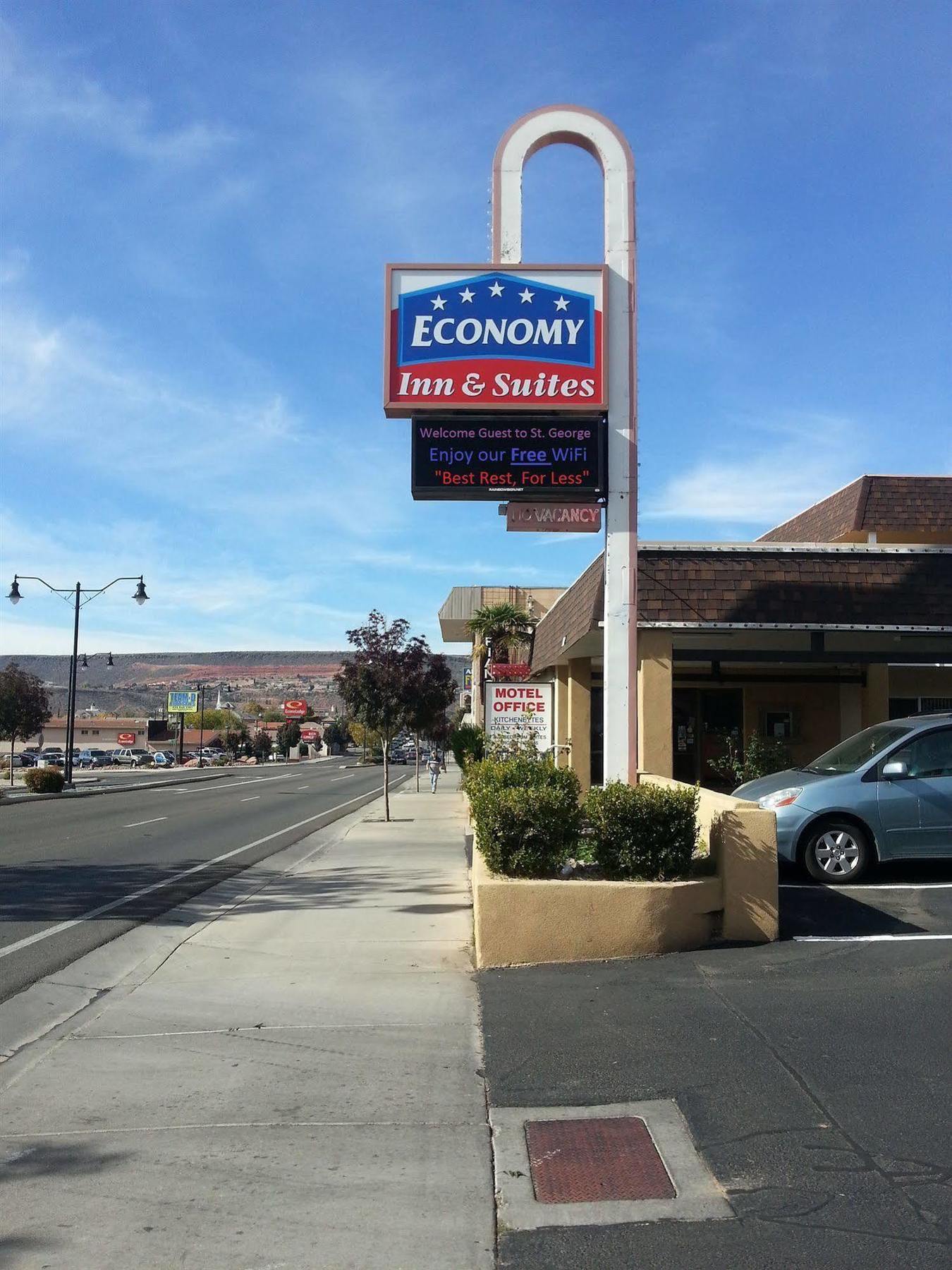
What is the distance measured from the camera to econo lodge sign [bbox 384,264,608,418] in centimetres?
1126

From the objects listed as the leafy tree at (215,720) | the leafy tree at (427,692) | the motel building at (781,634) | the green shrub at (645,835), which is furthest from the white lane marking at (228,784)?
the leafy tree at (215,720)

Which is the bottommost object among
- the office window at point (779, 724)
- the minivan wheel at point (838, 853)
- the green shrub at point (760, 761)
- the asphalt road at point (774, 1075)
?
the asphalt road at point (774, 1075)

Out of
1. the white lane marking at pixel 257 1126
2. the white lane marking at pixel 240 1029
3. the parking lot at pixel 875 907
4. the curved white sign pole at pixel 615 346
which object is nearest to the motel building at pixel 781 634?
the curved white sign pole at pixel 615 346

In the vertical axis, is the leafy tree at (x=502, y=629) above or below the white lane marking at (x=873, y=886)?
above

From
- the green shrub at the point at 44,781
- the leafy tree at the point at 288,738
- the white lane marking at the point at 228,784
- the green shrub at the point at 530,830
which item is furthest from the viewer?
the leafy tree at the point at 288,738

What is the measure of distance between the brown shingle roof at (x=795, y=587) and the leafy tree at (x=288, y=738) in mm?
100329

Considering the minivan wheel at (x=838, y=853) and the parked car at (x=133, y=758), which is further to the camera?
the parked car at (x=133, y=758)

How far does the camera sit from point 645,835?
8.34 m

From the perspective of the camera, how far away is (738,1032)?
20.5 ft

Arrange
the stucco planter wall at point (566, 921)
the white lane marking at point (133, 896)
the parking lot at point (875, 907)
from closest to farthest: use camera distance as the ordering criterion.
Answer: the stucco planter wall at point (566, 921), the parking lot at point (875, 907), the white lane marking at point (133, 896)

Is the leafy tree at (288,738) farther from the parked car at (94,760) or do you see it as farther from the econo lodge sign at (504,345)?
the econo lodge sign at (504,345)

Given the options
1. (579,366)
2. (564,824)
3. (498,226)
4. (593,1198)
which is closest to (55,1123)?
(593,1198)

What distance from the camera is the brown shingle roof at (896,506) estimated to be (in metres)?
22.6

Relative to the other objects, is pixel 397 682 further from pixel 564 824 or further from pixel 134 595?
pixel 134 595
